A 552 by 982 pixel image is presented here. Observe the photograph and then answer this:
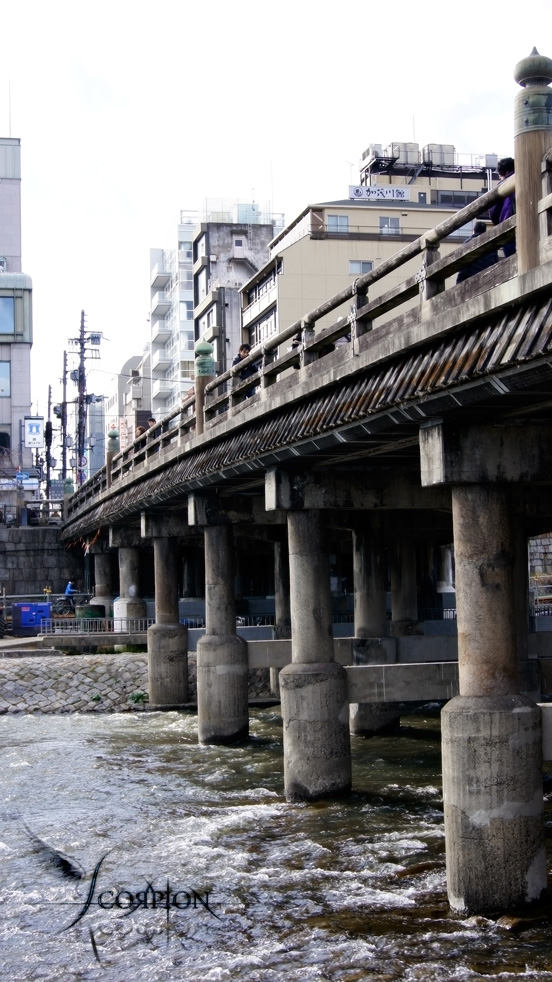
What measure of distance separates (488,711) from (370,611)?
42.5ft

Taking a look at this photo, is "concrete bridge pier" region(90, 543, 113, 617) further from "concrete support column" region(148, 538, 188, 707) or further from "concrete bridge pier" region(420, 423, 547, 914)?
"concrete bridge pier" region(420, 423, 547, 914)

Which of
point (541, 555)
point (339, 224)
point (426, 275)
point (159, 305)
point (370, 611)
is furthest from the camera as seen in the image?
point (159, 305)

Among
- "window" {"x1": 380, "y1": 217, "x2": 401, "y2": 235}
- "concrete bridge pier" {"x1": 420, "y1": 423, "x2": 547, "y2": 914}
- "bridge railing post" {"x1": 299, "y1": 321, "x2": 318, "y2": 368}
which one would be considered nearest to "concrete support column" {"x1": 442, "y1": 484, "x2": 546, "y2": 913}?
"concrete bridge pier" {"x1": 420, "y1": 423, "x2": 547, "y2": 914}

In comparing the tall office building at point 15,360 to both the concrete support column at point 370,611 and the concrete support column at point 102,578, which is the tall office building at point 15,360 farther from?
the concrete support column at point 370,611

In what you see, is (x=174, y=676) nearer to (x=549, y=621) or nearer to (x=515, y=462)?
(x=549, y=621)

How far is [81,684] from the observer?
3388cm

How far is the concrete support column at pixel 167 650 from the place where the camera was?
31.5 metres

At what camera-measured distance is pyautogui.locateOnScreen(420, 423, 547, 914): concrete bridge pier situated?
11.8m

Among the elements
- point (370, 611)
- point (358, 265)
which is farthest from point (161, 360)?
point (370, 611)

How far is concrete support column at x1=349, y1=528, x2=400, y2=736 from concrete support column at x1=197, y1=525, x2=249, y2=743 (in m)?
2.52

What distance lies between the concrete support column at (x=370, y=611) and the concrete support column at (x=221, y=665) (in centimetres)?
252

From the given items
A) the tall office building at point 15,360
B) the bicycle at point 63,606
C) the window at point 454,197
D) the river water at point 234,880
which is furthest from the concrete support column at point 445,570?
the tall office building at point 15,360

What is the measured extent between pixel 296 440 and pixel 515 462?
4574 millimetres

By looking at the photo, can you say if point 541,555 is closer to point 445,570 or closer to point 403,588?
point 445,570
